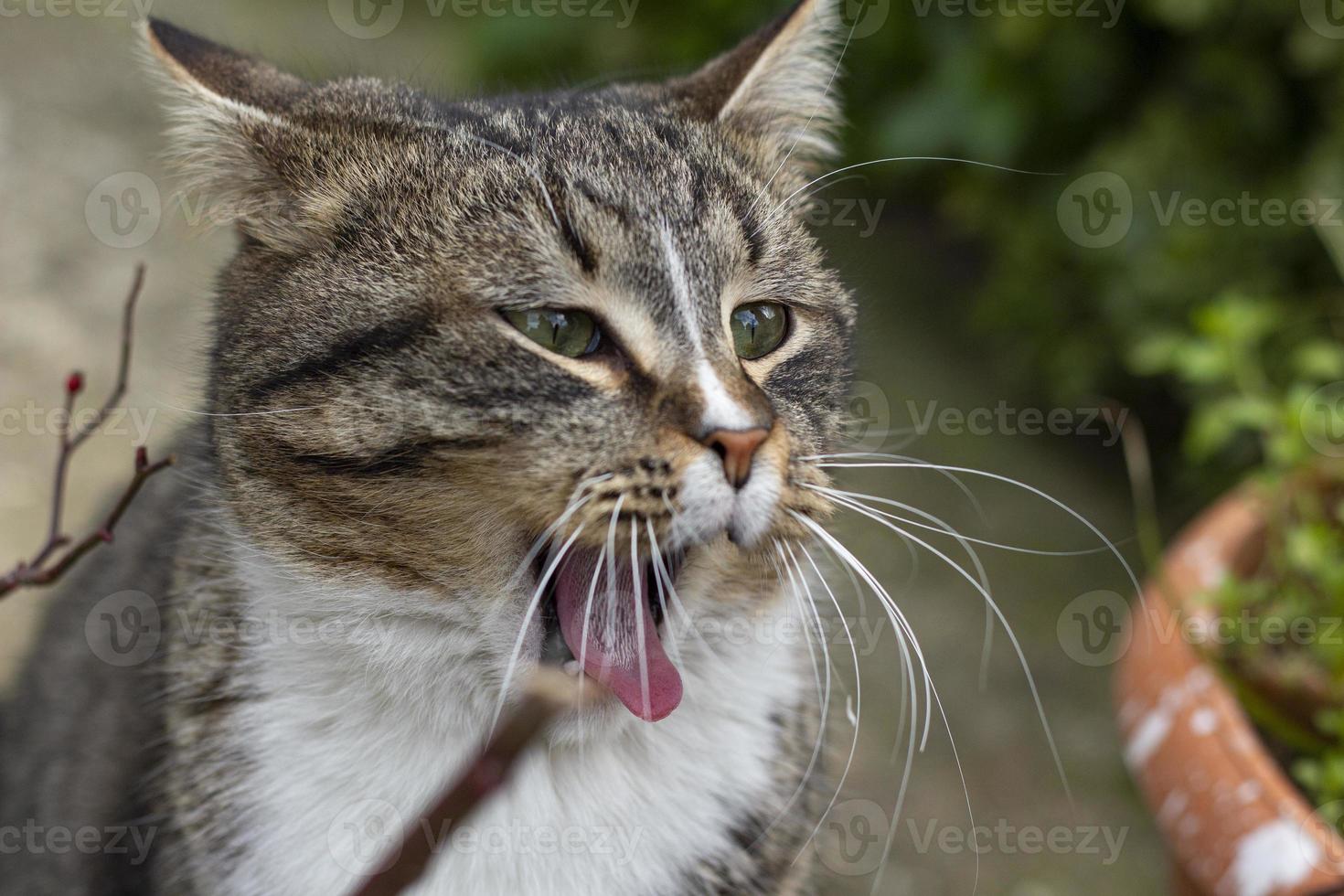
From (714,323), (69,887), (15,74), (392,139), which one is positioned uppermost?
(15,74)

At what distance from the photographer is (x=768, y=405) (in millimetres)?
1605

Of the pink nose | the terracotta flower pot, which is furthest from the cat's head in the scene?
the terracotta flower pot

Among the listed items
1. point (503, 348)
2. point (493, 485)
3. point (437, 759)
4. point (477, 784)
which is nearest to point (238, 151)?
point (503, 348)

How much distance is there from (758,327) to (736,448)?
41 centimetres

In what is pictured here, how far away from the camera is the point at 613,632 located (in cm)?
167

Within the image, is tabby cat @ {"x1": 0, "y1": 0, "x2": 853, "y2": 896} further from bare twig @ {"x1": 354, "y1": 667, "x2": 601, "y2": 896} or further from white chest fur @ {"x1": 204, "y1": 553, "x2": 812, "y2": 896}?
bare twig @ {"x1": 354, "y1": 667, "x2": 601, "y2": 896}

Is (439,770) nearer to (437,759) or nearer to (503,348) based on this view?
(437,759)

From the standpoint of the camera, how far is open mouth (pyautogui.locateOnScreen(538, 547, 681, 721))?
1.64 metres

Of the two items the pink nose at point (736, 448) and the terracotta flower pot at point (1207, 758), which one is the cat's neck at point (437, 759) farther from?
the terracotta flower pot at point (1207, 758)

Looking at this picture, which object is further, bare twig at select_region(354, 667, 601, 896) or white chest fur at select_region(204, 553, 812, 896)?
white chest fur at select_region(204, 553, 812, 896)

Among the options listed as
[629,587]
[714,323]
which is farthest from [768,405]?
[629,587]

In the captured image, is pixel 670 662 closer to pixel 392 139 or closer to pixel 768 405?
pixel 768 405

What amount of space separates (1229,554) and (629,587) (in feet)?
6.26

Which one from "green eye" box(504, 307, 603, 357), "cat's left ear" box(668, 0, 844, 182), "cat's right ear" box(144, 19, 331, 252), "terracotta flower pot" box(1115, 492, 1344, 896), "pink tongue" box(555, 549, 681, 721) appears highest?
"cat's left ear" box(668, 0, 844, 182)
